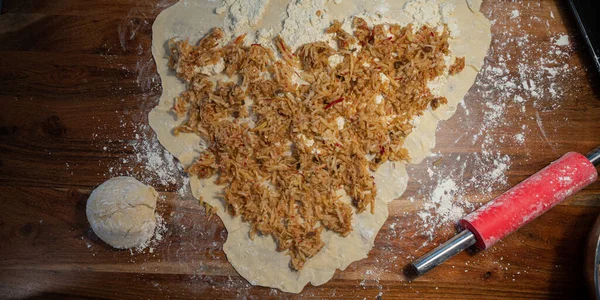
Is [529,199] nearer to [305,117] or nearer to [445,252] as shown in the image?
[445,252]

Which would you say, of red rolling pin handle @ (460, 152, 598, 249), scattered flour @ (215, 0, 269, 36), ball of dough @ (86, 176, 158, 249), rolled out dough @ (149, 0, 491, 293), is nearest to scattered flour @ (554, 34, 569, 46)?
rolled out dough @ (149, 0, 491, 293)

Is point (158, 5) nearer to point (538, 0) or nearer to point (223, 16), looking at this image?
point (223, 16)

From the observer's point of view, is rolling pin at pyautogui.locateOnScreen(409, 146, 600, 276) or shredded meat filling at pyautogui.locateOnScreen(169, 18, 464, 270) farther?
shredded meat filling at pyautogui.locateOnScreen(169, 18, 464, 270)

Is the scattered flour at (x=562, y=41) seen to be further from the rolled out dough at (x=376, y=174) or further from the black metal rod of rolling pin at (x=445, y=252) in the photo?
the black metal rod of rolling pin at (x=445, y=252)

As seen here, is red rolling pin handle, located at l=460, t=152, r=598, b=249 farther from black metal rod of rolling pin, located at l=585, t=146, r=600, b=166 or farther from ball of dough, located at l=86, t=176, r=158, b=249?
ball of dough, located at l=86, t=176, r=158, b=249

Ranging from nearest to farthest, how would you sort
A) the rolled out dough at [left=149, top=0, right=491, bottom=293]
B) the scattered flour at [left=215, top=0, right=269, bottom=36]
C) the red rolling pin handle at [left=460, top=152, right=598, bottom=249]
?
1. the red rolling pin handle at [left=460, top=152, right=598, bottom=249]
2. the rolled out dough at [left=149, top=0, right=491, bottom=293]
3. the scattered flour at [left=215, top=0, right=269, bottom=36]

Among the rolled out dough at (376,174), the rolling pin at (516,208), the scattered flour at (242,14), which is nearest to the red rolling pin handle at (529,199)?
the rolling pin at (516,208)

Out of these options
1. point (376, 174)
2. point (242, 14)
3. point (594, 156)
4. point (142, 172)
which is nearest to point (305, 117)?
point (376, 174)
